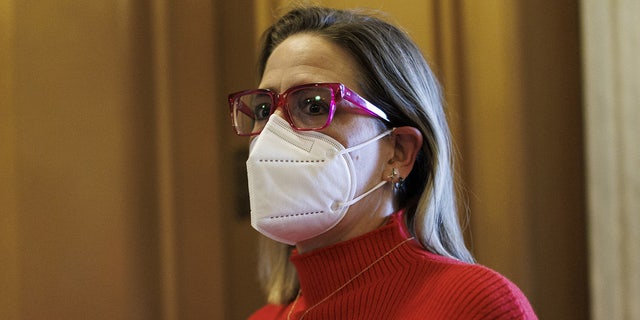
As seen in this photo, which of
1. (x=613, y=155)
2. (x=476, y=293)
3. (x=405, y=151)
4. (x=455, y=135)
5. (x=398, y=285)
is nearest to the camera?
(x=476, y=293)

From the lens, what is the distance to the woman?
41.6 inches

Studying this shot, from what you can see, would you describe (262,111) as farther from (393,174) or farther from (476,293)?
(476,293)

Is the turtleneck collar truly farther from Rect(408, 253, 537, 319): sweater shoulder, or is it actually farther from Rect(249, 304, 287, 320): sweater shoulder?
Rect(249, 304, 287, 320): sweater shoulder

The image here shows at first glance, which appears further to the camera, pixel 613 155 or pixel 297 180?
pixel 613 155

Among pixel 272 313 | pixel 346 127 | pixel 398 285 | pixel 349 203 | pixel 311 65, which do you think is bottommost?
pixel 272 313

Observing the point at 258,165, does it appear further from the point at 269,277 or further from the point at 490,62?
the point at 490,62

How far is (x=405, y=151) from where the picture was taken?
3.78 feet

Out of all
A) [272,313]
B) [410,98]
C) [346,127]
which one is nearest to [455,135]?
[410,98]

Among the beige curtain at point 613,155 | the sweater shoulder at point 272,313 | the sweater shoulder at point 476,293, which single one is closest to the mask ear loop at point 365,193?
the sweater shoulder at point 476,293

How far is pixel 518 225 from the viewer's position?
134cm

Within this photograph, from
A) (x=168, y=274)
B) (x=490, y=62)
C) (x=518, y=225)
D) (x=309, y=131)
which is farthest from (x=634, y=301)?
(x=168, y=274)

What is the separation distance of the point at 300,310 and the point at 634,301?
24.1 inches

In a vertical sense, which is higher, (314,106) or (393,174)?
(314,106)

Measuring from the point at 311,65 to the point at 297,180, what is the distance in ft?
0.68
